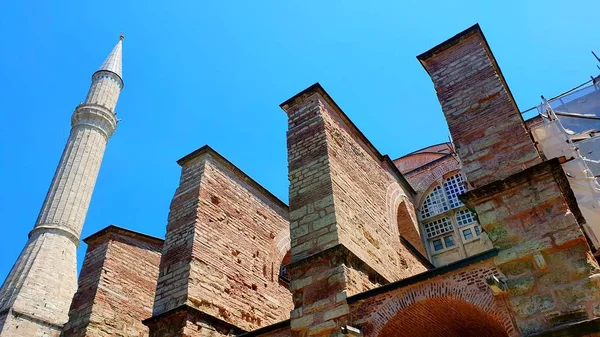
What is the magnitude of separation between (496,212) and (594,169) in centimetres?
331

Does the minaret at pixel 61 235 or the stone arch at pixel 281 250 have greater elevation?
the minaret at pixel 61 235

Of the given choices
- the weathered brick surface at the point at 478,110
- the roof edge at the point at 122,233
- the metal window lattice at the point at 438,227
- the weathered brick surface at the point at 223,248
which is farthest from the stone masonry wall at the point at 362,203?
the roof edge at the point at 122,233

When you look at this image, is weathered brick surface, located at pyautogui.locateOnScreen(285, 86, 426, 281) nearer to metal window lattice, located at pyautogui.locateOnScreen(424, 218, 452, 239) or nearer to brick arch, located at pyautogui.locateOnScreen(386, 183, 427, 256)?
brick arch, located at pyautogui.locateOnScreen(386, 183, 427, 256)

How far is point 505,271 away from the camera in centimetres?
392

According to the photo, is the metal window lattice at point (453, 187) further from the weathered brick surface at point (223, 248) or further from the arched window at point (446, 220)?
the weathered brick surface at point (223, 248)

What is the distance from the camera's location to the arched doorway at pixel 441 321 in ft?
13.9

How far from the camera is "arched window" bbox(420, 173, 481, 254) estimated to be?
9.16 m

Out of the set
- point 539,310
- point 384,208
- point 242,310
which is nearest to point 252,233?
point 242,310

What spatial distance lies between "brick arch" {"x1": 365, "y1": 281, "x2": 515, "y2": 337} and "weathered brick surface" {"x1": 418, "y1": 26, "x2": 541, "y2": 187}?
113 centimetres

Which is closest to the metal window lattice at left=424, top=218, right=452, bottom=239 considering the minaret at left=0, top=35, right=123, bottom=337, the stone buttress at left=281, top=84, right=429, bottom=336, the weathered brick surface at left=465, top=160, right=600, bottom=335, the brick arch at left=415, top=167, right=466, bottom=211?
the brick arch at left=415, top=167, right=466, bottom=211

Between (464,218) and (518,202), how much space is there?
5.42 metres

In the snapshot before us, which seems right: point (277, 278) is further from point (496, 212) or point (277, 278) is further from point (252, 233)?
point (496, 212)

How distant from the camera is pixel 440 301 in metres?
4.21

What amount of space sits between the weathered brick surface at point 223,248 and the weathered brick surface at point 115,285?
2.03 metres
